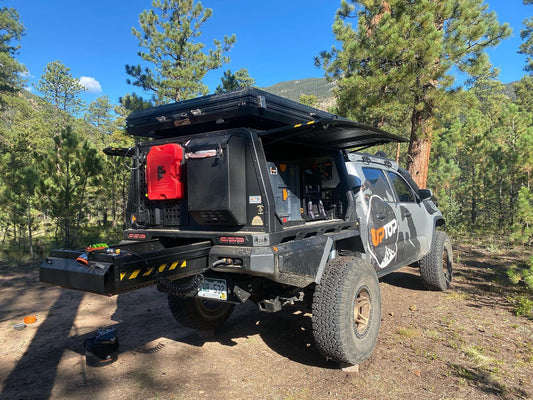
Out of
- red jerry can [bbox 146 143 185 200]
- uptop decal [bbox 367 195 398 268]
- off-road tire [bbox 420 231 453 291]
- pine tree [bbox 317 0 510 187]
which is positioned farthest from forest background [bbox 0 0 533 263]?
red jerry can [bbox 146 143 185 200]

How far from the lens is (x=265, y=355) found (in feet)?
12.1

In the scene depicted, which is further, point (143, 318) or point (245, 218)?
point (143, 318)

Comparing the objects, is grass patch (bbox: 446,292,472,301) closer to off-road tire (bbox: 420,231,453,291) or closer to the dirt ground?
the dirt ground

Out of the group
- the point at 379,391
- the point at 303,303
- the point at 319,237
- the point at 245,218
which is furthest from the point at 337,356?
the point at 245,218

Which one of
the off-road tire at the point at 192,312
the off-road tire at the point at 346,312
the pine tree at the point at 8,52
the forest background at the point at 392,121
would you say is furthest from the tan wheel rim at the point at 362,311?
the pine tree at the point at 8,52

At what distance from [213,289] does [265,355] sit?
41.2 inches

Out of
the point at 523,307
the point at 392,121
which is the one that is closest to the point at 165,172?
the point at 523,307

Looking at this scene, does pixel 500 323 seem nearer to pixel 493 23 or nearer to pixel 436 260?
pixel 436 260

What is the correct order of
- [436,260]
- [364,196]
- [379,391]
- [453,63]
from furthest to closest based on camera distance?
1. [453,63]
2. [436,260]
3. [364,196]
4. [379,391]

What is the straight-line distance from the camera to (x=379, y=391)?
9.59 ft

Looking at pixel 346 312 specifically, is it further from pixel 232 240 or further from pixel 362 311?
pixel 232 240

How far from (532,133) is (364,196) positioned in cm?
755

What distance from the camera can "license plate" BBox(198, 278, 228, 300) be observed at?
10.5 feet

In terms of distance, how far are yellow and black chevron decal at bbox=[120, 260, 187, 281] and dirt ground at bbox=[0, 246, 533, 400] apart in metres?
1.14
